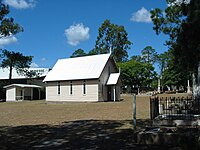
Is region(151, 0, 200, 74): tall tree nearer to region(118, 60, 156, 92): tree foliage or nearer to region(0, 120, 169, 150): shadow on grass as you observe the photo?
region(0, 120, 169, 150): shadow on grass

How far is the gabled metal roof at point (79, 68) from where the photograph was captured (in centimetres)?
4222

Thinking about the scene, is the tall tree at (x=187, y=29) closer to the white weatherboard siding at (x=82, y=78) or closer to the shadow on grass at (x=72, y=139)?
the shadow on grass at (x=72, y=139)

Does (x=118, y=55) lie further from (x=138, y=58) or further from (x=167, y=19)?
(x=167, y=19)

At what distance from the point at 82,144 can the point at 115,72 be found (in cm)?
3801

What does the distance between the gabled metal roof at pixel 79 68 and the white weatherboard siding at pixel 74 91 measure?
83 cm

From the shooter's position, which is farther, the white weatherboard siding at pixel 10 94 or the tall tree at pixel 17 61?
the white weatherboard siding at pixel 10 94

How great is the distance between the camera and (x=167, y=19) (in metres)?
23.8

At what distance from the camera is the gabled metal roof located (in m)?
42.2

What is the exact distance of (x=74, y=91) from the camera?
43250 millimetres

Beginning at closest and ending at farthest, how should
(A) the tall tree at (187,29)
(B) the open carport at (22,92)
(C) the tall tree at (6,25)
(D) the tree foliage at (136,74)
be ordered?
(C) the tall tree at (6,25) < (A) the tall tree at (187,29) < (B) the open carport at (22,92) < (D) the tree foliage at (136,74)

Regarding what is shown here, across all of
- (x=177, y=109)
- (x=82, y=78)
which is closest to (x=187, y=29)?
(x=177, y=109)

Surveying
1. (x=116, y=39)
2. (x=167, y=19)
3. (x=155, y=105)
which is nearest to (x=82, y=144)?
(x=155, y=105)

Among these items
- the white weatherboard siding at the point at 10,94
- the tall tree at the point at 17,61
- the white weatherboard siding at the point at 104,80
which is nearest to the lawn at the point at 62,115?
the tall tree at the point at 17,61

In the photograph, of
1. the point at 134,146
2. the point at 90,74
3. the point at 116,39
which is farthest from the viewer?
the point at 116,39
